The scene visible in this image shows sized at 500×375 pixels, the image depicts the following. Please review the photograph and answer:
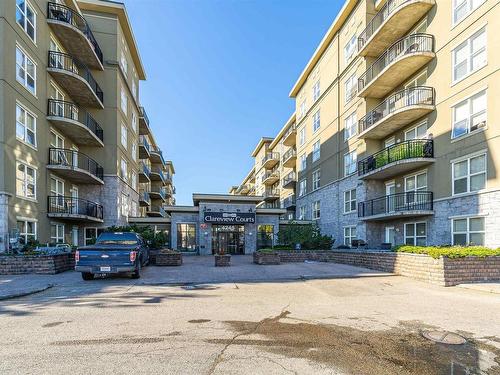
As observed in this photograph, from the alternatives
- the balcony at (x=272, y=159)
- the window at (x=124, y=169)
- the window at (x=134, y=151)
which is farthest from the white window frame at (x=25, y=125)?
the balcony at (x=272, y=159)

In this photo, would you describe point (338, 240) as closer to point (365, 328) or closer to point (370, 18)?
point (370, 18)

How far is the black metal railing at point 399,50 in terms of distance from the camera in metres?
19.0

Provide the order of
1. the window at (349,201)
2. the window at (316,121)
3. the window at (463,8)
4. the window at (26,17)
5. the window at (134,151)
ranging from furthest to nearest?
the window at (134,151)
the window at (316,121)
the window at (349,201)
the window at (26,17)
the window at (463,8)

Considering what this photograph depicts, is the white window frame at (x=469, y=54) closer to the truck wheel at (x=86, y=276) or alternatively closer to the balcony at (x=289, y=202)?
the truck wheel at (x=86, y=276)

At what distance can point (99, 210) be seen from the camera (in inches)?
980

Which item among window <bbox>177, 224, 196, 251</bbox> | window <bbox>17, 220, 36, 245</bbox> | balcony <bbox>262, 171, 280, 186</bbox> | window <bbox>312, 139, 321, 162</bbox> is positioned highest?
window <bbox>312, 139, 321, 162</bbox>

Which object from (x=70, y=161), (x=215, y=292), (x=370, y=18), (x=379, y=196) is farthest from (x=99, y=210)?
(x=370, y=18)

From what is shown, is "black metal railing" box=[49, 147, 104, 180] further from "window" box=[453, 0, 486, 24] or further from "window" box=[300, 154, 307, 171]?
"window" box=[453, 0, 486, 24]

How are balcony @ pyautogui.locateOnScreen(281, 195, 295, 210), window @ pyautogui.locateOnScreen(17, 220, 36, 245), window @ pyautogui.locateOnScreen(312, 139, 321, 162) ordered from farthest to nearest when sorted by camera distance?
balcony @ pyautogui.locateOnScreen(281, 195, 295, 210) < window @ pyautogui.locateOnScreen(312, 139, 321, 162) < window @ pyautogui.locateOnScreen(17, 220, 36, 245)

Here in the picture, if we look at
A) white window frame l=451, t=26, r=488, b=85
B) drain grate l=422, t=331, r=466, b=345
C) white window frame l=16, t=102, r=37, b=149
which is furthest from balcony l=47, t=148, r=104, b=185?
white window frame l=451, t=26, r=488, b=85

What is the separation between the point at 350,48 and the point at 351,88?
11.0 feet

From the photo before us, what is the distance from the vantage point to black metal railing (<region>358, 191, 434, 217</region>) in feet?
61.3

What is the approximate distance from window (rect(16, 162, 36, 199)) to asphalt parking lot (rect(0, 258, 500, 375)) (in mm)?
9450

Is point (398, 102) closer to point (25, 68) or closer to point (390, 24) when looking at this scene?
point (390, 24)
